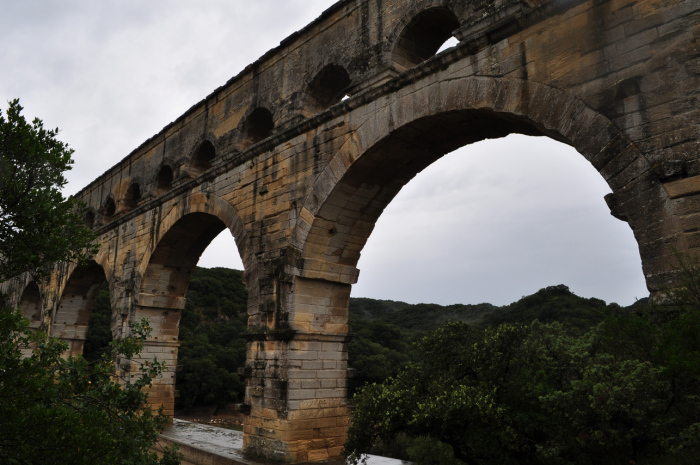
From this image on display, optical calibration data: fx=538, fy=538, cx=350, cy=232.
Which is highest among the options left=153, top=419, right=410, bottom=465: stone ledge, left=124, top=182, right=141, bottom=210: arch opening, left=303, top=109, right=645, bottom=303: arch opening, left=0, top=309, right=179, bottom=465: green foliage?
left=124, top=182, right=141, bottom=210: arch opening

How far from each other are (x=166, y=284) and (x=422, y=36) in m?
7.35

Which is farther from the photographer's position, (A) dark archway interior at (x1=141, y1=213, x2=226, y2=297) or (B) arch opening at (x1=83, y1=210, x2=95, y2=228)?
(B) arch opening at (x1=83, y1=210, x2=95, y2=228)

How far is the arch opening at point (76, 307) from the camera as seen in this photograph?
14852 millimetres

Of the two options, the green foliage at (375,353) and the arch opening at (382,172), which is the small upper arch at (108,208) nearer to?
the green foliage at (375,353)

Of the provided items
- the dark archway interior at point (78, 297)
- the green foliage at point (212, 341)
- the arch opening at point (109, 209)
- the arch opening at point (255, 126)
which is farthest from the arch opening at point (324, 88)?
the green foliage at point (212, 341)

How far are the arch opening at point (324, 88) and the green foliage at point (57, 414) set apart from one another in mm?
5032

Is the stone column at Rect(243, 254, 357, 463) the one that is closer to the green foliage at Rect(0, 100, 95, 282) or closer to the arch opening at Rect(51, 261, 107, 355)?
the green foliage at Rect(0, 100, 95, 282)

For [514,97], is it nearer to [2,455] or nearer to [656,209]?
[656,209]

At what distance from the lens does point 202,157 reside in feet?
35.7

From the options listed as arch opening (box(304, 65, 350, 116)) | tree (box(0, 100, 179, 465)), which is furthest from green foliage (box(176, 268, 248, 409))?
tree (box(0, 100, 179, 465))

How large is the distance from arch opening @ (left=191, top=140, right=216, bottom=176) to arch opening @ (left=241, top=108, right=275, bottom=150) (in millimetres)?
1537

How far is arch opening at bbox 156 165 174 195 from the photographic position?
39.6 feet

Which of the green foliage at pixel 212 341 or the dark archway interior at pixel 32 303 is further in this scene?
the green foliage at pixel 212 341

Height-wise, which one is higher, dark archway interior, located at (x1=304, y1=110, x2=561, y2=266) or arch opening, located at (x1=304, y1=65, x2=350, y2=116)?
arch opening, located at (x1=304, y1=65, x2=350, y2=116)
